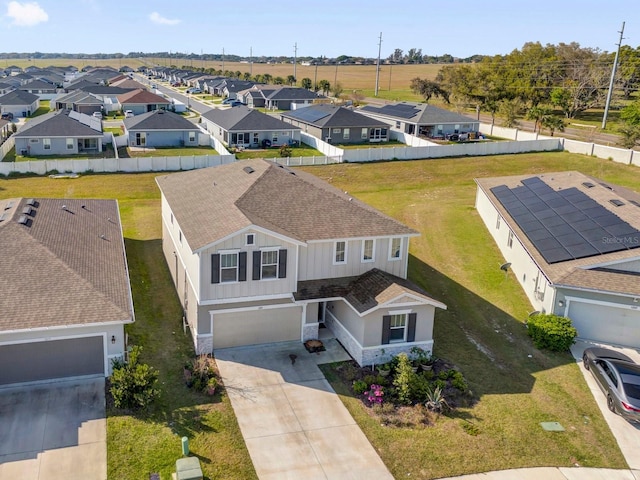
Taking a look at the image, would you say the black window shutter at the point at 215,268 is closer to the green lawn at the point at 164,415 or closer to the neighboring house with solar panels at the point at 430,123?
the green lawn at the point at 164,415

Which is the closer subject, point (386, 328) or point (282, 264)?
point (386, 328)

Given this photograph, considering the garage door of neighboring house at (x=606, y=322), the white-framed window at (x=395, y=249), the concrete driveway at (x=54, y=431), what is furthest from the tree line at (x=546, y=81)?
the concrete driveway at (x=54, y=431)

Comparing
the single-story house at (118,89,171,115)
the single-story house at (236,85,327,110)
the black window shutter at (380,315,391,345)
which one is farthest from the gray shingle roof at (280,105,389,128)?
the black window shutter at (380,315,391,345)

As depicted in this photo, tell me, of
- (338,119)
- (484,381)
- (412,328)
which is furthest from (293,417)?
(338,119)

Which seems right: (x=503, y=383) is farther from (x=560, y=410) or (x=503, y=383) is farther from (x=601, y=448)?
(x=601, y=448)

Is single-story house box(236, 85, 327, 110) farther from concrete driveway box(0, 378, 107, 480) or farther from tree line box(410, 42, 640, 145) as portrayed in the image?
concrete driveway box(0, 378, 107, 480)

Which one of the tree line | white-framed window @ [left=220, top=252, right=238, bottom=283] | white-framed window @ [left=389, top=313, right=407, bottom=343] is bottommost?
white-framed window @ [left=389, top=313, right=407, bottom=343]

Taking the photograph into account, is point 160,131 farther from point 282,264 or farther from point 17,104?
point 282,264
